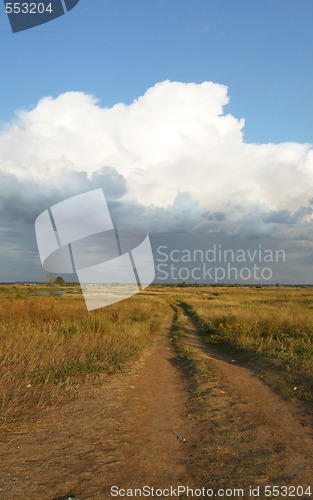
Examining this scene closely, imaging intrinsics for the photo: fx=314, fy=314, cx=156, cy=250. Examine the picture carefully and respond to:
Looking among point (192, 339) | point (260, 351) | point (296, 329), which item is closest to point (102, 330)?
point (192, 339)

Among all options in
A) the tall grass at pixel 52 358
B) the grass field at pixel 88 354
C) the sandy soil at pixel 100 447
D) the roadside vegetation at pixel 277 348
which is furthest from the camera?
the roadside vegetation at pixel 277 348

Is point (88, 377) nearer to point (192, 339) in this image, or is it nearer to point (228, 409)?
point (228, 409)

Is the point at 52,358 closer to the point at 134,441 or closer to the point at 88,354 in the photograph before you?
the point at 88,354

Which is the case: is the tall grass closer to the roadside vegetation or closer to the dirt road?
the dirt road

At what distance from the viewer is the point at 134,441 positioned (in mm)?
4594

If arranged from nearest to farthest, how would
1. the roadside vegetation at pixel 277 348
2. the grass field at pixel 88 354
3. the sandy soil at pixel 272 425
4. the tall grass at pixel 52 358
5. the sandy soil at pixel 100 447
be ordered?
the sandy soil at pixel 100 447 → the sandy soil at pixel 272 425 → the tall grass at pixel 52 358 → the grass field at pixel 88 354 → the roadside vegetation at pixel 277 348

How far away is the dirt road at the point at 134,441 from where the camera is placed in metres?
3.54

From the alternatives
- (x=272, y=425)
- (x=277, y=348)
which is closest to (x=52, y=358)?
(x=272, y=425)

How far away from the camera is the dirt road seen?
354 cm

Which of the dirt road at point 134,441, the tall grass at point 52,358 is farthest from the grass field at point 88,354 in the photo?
the dirt road at point 134,441

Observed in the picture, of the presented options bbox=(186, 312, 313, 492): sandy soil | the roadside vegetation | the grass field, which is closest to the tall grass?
the grass field

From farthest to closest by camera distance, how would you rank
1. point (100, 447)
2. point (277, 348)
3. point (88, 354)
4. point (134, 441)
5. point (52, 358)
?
point (277, 348) < point (88, 354) < point (52, 358) < point (134, 441) < point (100, 447)

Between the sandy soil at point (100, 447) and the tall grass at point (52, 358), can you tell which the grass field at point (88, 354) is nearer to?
the tall grass at point (52, 358)

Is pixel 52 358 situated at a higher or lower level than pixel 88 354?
higher
